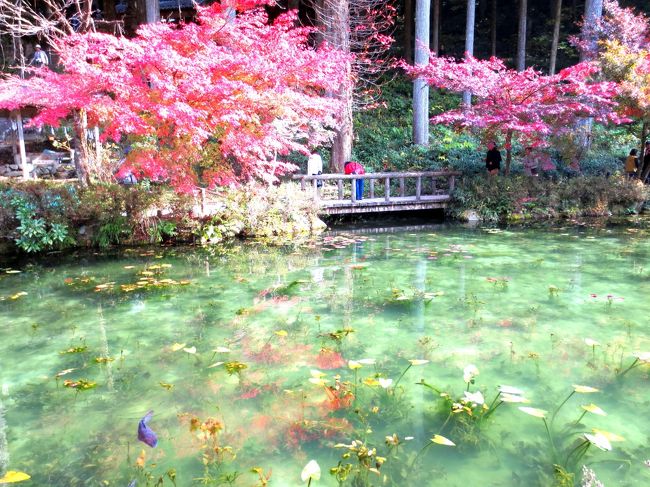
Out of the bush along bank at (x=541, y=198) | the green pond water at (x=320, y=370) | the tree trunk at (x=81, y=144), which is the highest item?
the tree trunk at (x=81, y=144)

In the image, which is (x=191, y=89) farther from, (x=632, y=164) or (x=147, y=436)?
(x=632, y=164)

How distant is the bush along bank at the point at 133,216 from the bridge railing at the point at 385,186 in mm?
1309

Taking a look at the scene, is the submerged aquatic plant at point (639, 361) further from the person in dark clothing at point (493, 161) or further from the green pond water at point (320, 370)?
the person in dark clothing at point (493, 161)

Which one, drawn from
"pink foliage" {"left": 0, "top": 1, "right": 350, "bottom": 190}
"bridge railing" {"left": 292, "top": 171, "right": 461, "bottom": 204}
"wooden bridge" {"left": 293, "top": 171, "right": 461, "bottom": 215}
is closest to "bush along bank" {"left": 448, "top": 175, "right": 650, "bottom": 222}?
"wooden bridge" {"left": 293, "top": 171, "right": 461, "bottom": 215}

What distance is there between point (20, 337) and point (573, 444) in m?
5.26

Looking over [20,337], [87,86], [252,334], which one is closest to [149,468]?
[252,334]

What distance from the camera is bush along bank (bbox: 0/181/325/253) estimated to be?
29.8 ft

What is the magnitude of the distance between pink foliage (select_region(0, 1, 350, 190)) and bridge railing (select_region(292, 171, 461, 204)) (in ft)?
7.25

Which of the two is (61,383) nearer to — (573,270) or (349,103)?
(573,270)

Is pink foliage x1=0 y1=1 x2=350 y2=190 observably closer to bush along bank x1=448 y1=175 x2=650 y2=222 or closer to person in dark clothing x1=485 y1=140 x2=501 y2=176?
bush along bank x1=448 y1=175 x2=650 y2=222

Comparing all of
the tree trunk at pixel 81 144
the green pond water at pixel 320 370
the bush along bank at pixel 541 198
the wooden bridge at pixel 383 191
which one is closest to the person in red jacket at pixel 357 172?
the wooden bridge at pixel 383 191

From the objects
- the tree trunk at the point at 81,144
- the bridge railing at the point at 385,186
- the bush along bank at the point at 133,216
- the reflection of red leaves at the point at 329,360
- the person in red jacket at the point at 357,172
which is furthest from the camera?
the person in red jacket at the point at 357,172

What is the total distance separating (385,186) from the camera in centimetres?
1294

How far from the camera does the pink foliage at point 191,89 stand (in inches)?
303
